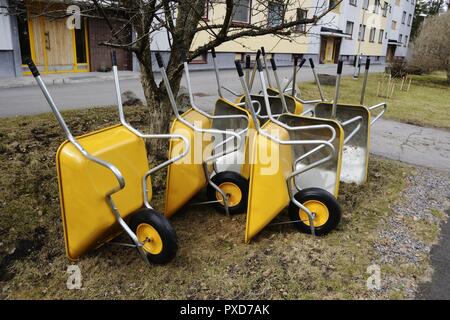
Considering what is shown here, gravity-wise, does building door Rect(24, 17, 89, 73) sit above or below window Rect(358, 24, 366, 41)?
below

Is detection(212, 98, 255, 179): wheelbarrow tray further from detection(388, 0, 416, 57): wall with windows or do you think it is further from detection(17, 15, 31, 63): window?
detection(388, 0, 416, 57): wall with windows

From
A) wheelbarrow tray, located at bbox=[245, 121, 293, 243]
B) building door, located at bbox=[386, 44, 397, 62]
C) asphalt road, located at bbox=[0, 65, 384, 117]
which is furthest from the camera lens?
building door, located at bbox=[386, 44, 397, 62]

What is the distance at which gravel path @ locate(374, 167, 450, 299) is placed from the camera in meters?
2.47

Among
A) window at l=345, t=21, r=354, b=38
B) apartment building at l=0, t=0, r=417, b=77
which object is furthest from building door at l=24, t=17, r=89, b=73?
window at l=345, t=21, r=354, b=38

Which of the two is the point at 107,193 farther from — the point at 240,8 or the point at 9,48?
the point at 9,48

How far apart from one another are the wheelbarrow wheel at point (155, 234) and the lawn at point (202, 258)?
0.11 metres

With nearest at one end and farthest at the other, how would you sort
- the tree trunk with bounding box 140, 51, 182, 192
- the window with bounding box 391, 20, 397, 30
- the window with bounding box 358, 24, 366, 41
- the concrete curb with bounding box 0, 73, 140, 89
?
1. the tree trunk with bounding box 140, 51, 182, 192
2. the concrete curb with bounding box 0, 73, 140, 89
3. the window with bounding box 358, 24, 366, 41
4. the window with bounding box 391, 20, 397, 30

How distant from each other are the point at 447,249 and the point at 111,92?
28.2 feet

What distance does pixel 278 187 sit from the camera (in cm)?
280

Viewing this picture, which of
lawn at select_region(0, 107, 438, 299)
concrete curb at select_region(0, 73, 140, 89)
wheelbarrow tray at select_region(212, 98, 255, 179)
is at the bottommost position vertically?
lawn at select_region(0, 107, 438, 299)

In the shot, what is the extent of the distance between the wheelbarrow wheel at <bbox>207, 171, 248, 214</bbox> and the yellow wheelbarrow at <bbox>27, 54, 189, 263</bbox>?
0.74 m

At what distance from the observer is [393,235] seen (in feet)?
9.95

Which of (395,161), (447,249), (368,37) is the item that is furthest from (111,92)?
(368,37)
